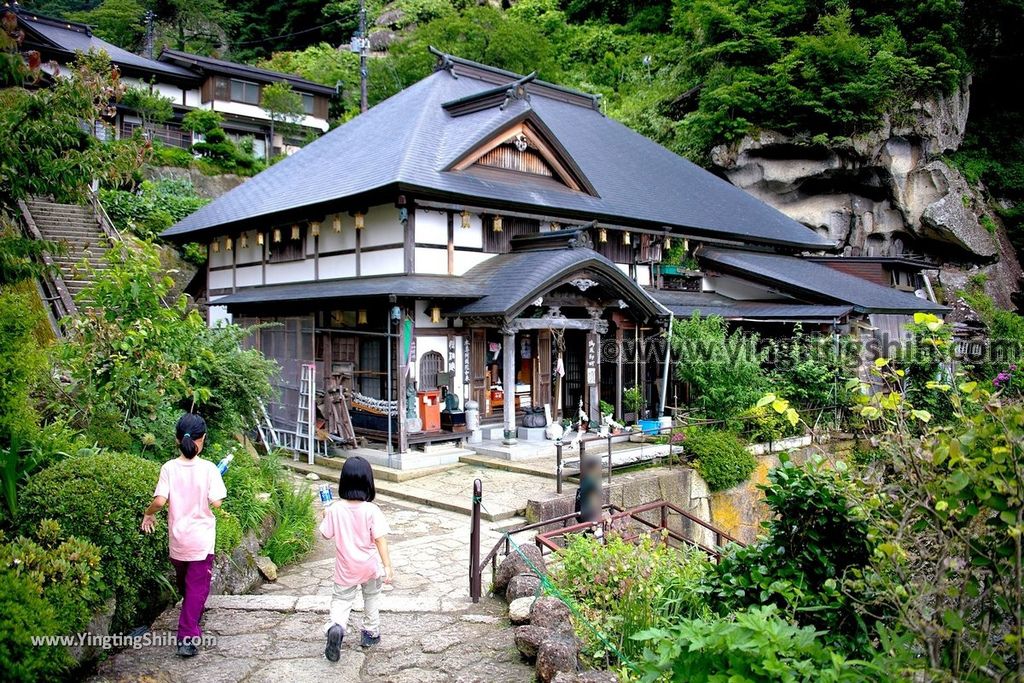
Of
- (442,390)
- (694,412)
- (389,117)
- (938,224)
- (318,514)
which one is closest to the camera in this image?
(318,514)

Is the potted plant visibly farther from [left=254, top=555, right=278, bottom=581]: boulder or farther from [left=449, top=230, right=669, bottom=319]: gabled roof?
[left=254, top=555, right=278, bottom=581]: boulder

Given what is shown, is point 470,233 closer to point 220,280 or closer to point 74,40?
point 220,280

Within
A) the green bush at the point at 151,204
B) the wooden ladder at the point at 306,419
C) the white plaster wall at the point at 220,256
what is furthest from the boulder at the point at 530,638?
the green bush at the point at 151,204

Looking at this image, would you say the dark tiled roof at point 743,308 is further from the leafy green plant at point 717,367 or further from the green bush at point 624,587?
the green bush at point 624,587

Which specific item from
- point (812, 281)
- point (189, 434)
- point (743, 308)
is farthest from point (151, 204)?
point (189, 434)

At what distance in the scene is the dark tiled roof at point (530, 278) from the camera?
44.6 ft

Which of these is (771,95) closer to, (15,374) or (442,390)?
(442,390)

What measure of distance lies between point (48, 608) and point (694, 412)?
13.5 meters

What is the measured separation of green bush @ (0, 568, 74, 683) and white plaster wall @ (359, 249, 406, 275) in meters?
10.3

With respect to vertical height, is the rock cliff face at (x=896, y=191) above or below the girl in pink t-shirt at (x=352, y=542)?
above

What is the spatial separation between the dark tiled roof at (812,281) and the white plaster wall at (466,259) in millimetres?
8055

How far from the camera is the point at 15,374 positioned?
18.7 ft

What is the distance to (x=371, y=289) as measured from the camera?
13.6 m

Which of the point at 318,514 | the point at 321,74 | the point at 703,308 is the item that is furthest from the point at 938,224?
the point at 321,74
